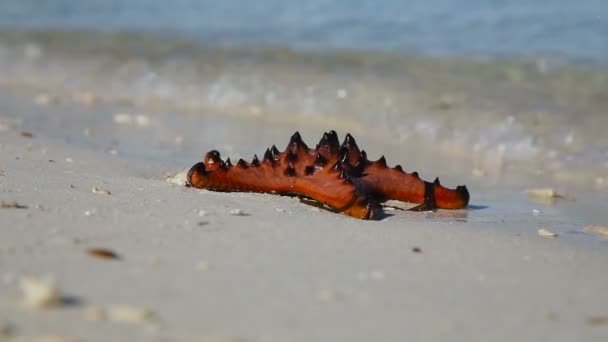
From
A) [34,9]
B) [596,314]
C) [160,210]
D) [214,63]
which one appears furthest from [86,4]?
[596,314]

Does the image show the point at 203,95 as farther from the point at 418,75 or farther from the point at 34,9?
the point at 34,9

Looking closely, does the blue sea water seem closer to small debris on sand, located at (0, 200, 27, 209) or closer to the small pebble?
the small pebble

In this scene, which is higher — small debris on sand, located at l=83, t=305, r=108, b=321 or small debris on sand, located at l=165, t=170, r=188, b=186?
small debris on sand, located at l=165, t=170, r=188, b=186

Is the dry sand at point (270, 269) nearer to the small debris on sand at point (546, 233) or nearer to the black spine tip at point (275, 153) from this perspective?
the small debris on sand at point (546, 233)

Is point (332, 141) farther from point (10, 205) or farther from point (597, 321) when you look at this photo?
point (597, 321)

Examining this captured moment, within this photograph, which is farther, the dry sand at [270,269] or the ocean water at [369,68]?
the ocean water at [369,68]

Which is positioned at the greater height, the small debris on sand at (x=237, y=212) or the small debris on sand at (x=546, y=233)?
the small debris on sand at (x=237, y=212)

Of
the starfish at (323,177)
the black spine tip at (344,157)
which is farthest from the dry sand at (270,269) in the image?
the black spine tip at (344,157)

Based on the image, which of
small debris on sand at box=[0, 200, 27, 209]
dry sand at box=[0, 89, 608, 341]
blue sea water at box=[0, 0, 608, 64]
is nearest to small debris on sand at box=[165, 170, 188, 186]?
dry sand at box=[0, 89, 608, 341]

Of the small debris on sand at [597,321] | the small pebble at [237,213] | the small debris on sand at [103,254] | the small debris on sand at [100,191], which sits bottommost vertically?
the small debris on sand at [597,321]
